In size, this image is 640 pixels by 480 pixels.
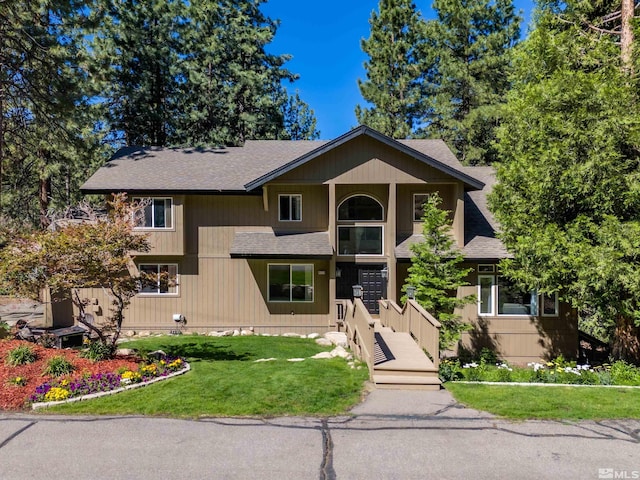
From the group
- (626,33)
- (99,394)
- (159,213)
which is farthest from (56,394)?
(626,33)

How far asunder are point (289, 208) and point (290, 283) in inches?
114

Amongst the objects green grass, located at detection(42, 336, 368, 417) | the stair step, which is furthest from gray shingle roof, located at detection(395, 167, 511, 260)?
the stair step

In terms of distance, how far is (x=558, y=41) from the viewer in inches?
421

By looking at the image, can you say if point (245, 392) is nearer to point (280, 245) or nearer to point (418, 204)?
point (280, 245)

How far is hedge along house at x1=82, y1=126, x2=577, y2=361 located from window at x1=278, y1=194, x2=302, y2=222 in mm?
39

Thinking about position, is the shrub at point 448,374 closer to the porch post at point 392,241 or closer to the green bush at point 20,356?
the porch post at point 392,241

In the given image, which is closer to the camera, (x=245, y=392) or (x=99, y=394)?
(x=99, y=394)

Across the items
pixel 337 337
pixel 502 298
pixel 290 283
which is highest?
pixel 290 283

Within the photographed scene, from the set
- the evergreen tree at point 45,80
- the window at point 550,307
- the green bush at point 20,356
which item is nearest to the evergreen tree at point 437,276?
the window at point 550,307

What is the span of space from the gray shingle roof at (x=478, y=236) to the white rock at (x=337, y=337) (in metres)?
3.38

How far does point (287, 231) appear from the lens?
50.1 feet

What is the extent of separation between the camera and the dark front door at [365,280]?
1495 centimetres

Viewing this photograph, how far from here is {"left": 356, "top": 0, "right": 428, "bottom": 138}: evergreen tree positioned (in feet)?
92.7

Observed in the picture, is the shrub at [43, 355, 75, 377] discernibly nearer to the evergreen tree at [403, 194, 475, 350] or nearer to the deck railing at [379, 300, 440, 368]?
the deck railing at [379, 300, 440, 368]
